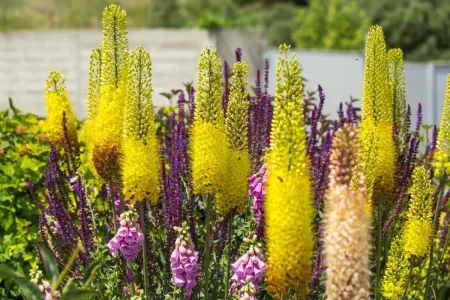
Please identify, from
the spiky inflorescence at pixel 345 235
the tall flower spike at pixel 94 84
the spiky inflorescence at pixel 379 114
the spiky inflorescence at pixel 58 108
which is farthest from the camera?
the spiky inflorescence at pixel 58 108

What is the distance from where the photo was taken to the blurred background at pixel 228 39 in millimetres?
18484

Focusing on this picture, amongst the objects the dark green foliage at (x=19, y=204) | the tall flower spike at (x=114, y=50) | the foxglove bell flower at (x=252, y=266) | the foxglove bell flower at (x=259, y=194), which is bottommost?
the dark green foliage at (x=19, y=204)

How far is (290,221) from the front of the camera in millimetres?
2289

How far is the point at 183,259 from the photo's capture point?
2.96 m

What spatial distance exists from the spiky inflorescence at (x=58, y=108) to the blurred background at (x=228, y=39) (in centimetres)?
1242

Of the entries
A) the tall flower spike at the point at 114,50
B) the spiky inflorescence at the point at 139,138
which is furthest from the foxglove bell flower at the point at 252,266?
the tall flower spike at the point at 114,50

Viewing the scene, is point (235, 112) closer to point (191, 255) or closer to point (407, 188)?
point (191, 255)

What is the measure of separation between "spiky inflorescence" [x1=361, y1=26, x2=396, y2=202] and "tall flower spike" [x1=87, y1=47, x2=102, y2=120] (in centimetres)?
106

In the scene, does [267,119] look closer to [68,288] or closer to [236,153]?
[236,153]

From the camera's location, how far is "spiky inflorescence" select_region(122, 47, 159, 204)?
301 centimetres

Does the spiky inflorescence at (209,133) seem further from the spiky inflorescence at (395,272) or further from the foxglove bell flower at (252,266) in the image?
the spiky inflorescence at (395,272)

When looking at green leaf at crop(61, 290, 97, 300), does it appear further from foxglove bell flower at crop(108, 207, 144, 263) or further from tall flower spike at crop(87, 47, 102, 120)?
tall flower spike at crop(87, 47, 102, 120)

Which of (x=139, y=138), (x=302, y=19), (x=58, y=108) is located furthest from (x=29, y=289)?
(x=302, y=19)

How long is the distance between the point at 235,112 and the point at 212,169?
23 centimetres
